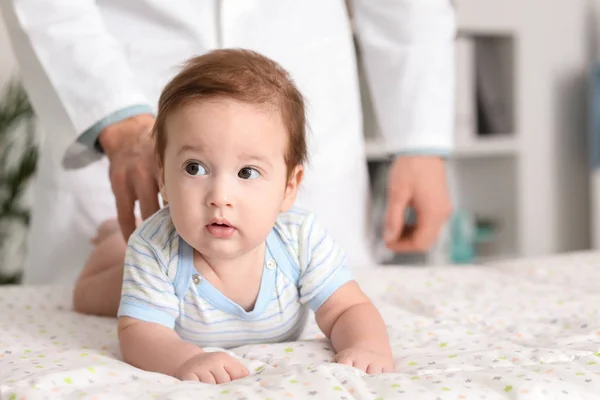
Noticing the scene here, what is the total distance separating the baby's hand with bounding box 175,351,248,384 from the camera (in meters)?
0.70

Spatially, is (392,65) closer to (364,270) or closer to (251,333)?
(364,270)

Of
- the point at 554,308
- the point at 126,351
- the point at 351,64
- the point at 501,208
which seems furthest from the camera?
the point at 501,208

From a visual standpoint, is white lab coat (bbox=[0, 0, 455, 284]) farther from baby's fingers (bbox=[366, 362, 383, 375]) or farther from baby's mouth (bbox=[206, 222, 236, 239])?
baby's fingers (bbox=[366, 362, 383, 375])

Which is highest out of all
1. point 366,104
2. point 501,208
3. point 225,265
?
point 366,104

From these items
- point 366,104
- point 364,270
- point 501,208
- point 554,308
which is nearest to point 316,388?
point 554,308

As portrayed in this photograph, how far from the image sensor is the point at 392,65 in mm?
1418

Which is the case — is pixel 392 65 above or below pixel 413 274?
above

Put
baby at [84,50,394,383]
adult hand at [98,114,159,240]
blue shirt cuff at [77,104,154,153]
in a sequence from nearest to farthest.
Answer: baby at [84,50,394,383] → adult hand at [98,114,159,240] → blue shirt cuff at [77,104,154,153]

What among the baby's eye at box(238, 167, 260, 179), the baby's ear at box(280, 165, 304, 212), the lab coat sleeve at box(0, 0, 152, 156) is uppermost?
the lab coat sleeve at box(0, 0, 152, 156)

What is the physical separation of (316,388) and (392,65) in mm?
899

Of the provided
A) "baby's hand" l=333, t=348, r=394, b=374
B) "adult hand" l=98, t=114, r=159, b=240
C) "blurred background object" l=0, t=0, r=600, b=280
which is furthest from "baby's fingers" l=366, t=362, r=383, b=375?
"blurred background object" l=0, t=0, r=600, b=280

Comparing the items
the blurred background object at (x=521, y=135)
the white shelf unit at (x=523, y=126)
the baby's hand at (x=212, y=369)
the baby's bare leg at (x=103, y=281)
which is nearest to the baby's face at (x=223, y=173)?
the baby's hand at (x=212, y=369)

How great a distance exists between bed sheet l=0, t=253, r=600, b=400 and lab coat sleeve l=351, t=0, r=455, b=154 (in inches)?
10.1

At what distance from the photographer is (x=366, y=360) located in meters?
0.74
